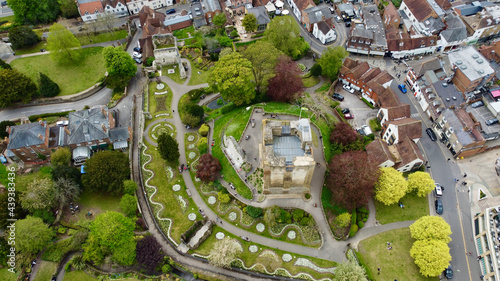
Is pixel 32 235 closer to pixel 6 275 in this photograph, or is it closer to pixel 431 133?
pixel 6 275

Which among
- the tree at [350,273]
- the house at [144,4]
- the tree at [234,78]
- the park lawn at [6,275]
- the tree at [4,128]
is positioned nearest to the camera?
the tree at [350,273]

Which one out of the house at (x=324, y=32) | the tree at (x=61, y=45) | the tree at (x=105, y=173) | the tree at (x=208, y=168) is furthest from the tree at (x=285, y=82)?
the tree at (x=61, y=45)

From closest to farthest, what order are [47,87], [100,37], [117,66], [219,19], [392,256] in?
1. [392,256]
2. [117,66]
3. [47,87]
4. [219,19]
5. [100,37]

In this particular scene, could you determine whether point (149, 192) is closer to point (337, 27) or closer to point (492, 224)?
point (492, 224)

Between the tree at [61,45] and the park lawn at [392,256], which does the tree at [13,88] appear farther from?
the park lawn at [392,256]

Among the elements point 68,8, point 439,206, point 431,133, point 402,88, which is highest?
point 68,8

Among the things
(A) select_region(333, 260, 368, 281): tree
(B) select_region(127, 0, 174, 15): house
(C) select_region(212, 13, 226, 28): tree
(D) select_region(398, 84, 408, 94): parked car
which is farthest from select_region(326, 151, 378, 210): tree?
(B) select_region(127, 0, 174, 15): house

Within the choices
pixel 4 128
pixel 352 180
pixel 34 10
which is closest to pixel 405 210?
pixel 352 180

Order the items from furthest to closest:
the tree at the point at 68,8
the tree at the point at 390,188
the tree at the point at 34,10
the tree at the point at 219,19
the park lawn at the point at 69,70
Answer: the tree at the point at 68,8, the tree at the point at 34,10, the tree at the point at 219,19, the park lawn at the point at 69,70, the tree at the point at 390,188
